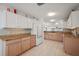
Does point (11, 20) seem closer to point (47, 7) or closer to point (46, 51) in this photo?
point (47, 7)

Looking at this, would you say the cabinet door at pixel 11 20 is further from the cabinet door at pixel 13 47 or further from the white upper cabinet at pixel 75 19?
the white upper cabinet at pixel 75 19

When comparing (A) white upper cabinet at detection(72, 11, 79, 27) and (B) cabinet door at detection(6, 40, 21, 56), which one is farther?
(A) white upper cabinet at detection(72, 11, 79, 27)

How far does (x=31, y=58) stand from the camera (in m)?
1.01

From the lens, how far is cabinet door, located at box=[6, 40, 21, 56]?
334 cm

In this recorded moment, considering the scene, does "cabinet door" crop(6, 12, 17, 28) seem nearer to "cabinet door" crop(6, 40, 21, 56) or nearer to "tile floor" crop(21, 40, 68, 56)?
"cabinet door" crop(6, 40, 21, 56)

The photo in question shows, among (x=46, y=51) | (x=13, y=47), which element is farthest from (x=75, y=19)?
(x=13, y=47)

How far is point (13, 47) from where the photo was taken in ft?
11.8

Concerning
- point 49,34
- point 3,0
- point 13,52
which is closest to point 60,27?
point 49,34

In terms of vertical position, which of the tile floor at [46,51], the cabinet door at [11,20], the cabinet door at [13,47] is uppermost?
the cabinet door at [11,20]

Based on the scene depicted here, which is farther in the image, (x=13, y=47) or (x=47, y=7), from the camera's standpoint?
(x=47, y=7)

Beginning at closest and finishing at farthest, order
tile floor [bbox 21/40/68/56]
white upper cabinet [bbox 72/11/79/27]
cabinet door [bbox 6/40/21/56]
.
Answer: cabinet door [bbox 6/40/21/56] < white upper cabinet [bbox 72/11/79/27] < tile floor [bbox 21/40/68/56]

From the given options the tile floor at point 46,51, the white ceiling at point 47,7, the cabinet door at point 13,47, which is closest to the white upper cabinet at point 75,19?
the white ceiling at point 47,7

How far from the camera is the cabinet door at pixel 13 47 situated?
11.0 ft

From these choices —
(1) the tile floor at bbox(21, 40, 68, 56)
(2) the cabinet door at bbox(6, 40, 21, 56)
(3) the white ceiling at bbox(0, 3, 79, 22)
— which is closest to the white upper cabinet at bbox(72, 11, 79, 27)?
(3) the white ceiling at bbox(0, 3, 79, 22)
